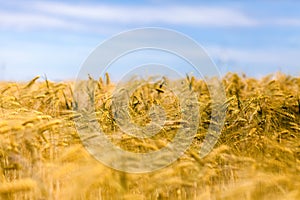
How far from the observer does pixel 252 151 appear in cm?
312

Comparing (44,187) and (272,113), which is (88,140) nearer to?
(44,187)

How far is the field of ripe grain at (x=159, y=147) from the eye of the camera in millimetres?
1946

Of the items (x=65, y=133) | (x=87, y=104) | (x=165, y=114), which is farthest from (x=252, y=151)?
(x=87, y=104)

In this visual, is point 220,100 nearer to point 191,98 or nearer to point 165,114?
point 191,98

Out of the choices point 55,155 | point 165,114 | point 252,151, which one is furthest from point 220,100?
point 55,155

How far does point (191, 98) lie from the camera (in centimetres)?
385

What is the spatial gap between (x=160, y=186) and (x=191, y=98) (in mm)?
1838

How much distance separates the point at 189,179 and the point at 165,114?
1538 mm

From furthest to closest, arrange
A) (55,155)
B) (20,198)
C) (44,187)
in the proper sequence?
(55,155), (20,198), (44,187)

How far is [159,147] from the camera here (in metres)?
2.41

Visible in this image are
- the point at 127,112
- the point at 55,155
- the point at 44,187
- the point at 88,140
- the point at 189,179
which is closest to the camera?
the point at 44,187

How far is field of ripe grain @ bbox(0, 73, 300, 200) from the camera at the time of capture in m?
1.95

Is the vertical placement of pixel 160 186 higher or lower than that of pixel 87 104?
lower

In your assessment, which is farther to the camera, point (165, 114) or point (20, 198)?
point (165, 114)
